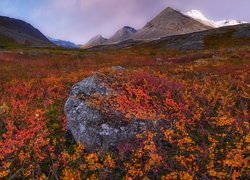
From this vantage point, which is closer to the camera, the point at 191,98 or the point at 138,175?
the point at 138,175

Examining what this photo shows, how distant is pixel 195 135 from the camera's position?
385 inches

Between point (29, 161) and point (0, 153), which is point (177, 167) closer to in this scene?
point (29, 161)

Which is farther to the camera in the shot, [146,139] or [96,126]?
[96,126]

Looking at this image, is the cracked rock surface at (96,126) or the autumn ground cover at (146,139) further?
the cracked rock surface at (96,126)

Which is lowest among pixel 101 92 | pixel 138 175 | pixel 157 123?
pixel 138 175

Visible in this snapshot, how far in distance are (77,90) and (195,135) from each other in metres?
5.32

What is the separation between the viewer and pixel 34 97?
15.4 metres

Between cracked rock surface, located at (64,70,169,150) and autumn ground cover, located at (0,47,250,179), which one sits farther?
cracked rock surface, located at (64,70,169,150)

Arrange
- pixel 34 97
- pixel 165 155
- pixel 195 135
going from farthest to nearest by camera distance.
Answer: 1. pixel 34 97
2. pixel 195 135
3. pixel 165 155

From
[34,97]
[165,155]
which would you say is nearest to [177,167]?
[165,155]

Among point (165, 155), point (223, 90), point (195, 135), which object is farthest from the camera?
point (223, 90)

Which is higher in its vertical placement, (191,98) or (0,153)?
(191,98)

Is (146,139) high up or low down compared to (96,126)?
down

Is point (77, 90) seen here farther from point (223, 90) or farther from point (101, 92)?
point (223, 90)
